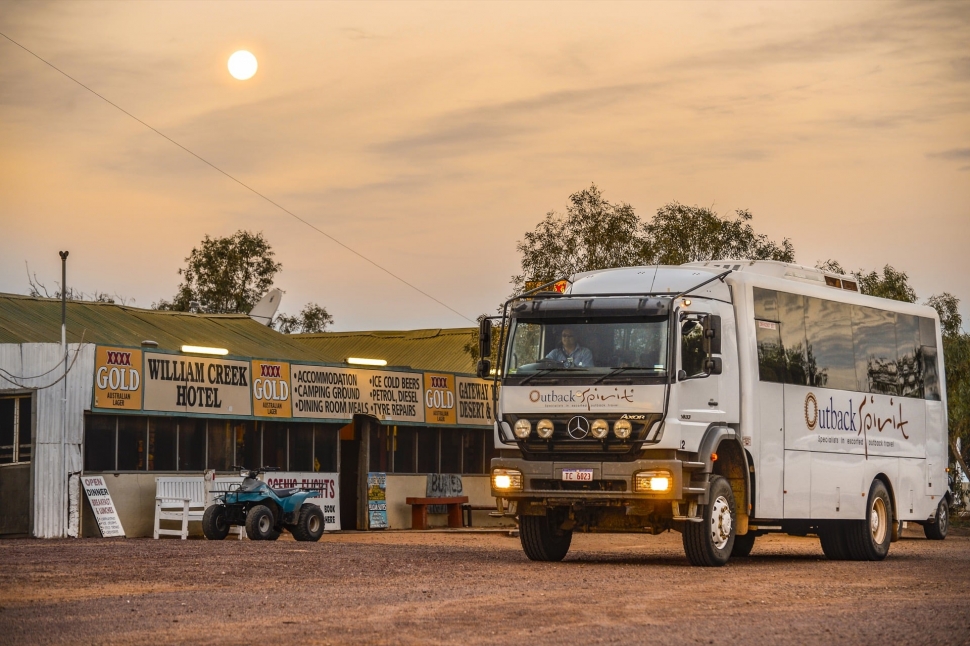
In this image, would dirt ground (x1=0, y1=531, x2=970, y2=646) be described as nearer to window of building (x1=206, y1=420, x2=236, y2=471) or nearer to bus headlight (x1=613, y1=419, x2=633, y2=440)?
bus headlight (x1=613, y1=419, x2=633, y2=440)

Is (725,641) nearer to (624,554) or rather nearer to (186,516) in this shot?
(624,554)

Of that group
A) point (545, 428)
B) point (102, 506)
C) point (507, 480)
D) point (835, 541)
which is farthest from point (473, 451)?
point (545, 428)

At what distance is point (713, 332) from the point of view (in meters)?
17.0

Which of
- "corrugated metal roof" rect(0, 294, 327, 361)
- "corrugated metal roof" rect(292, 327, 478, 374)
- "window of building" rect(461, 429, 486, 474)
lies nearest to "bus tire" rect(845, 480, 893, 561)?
"corrugated metal roof" rect(0, 294, 327, 361)

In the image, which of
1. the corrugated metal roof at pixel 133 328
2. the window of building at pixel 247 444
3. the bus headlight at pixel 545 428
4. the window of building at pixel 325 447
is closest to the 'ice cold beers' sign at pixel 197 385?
the window of building at pixel 247 444

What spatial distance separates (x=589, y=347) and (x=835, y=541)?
5965 millimetres

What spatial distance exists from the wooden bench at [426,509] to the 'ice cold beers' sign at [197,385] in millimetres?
5840

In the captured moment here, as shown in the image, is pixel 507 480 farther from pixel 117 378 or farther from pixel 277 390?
pixel 277 390

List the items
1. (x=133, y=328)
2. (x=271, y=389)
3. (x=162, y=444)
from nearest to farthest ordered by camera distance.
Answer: (x=162, y=444), (x=271, y=389), (x=133, y=328)

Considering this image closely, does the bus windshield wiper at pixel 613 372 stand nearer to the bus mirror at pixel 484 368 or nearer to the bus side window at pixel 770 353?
the bus mirror at pixel 484 368

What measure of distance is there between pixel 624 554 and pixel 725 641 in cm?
1170

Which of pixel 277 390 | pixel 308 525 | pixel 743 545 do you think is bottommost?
pixel 743 545

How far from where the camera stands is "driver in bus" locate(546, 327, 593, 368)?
56.9ft

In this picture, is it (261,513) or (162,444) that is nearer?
(261,513)
